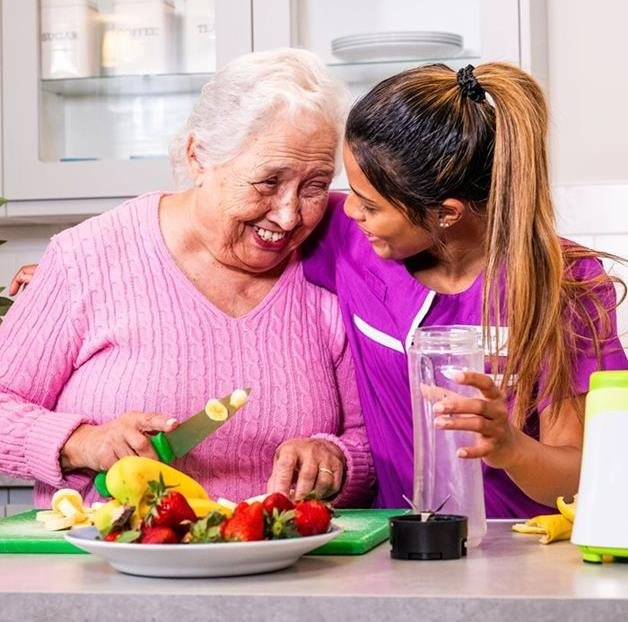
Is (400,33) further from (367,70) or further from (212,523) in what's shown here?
(212,523)

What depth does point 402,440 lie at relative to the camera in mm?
1896

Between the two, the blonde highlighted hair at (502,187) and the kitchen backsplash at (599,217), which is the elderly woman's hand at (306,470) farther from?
the kitchen backsplash at (599,217)

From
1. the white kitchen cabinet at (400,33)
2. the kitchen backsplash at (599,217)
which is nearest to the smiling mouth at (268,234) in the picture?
the white kitchen cabinet at (400,33)

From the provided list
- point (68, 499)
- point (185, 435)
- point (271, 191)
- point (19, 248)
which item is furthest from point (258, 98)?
point (19, 248)

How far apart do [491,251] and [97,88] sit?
1.57 meters

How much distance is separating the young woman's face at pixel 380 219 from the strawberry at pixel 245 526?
2.07 ft

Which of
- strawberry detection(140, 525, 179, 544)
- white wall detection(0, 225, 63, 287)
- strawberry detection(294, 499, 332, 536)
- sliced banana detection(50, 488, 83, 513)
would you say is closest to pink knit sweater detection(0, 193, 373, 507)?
sliced banana detection(50, 488, 83, 513)

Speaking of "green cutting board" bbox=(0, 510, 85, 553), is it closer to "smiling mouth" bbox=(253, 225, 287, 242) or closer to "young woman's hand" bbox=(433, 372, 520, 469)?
"young woman's hand" bbox=(433, 372, 520, 469)

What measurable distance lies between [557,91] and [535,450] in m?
1.46

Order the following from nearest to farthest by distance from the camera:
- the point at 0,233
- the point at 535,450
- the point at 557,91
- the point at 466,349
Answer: the point at 466,349
the point at 535,450
the point at 557,91
the point at 0,233

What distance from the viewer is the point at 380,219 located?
1.78 m

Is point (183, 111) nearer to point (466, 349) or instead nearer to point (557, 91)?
point (557, 91)

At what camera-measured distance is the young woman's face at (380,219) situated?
5.82ft

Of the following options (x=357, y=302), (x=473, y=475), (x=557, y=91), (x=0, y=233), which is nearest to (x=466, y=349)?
(x=473, y=475)
